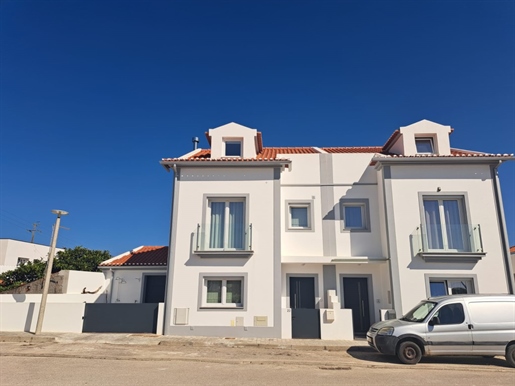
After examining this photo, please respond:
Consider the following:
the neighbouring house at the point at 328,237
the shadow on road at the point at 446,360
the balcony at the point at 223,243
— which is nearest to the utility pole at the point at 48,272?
the neighbouring house at the point at 328,237

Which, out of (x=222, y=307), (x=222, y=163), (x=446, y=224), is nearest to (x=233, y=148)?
(x=222, y=163)

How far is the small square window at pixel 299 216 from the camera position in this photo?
599 inches

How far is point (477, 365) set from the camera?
31.1 ft

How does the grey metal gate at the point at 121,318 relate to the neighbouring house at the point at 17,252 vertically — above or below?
below

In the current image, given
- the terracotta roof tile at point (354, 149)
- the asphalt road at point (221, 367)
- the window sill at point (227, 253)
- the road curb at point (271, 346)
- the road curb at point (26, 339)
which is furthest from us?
the terracotta roof tile at point (354, 149)

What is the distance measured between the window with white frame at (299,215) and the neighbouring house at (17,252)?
110 ft

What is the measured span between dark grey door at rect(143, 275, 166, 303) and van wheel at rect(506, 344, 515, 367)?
13762 millimetres

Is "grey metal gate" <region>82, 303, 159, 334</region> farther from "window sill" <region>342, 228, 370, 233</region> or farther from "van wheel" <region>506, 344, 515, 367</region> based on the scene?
"van wheel" <region>506, 344, 515, 367</region>

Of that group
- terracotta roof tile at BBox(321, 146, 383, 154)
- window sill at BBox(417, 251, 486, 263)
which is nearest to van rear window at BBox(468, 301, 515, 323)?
window sill at BBox(417, 251, 486, 263)

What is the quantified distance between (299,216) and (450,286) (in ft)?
20.2

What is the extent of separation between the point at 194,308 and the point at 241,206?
4.24m

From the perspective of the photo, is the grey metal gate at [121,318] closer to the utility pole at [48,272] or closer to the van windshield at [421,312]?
the utility pole at [48,272]

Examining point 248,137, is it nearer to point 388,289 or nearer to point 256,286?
point 256,286

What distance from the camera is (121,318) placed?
45.6 ft
